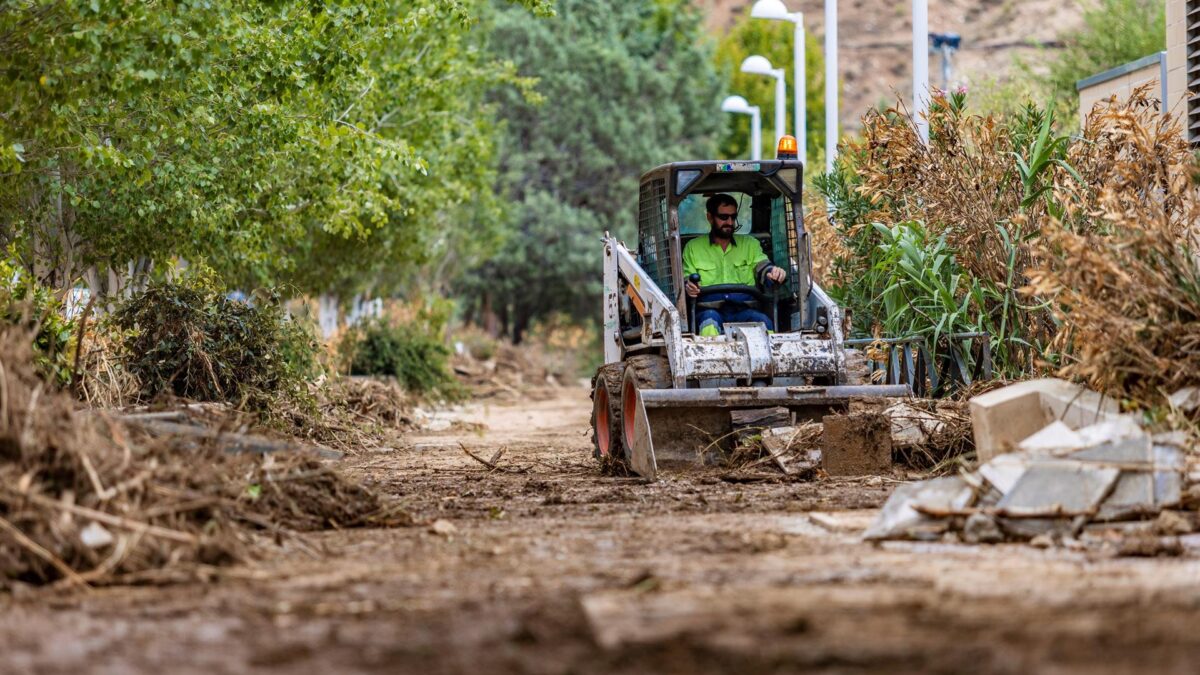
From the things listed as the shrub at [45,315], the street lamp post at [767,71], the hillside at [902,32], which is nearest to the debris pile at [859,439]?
the shrub at [45,315]

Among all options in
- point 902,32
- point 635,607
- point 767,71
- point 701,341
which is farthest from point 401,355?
point 902,32

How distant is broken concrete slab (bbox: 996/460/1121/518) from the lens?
8945 millimetres

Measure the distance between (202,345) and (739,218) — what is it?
207 inches

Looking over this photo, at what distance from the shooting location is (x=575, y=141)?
5000 cm

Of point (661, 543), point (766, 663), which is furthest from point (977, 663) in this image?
point (661, 543)

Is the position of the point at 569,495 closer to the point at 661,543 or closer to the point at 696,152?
the point at 661,543

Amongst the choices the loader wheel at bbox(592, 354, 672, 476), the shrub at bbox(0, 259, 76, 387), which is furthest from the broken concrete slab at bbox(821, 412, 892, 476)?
the shrub at bbox(0, 259, 76, 387)

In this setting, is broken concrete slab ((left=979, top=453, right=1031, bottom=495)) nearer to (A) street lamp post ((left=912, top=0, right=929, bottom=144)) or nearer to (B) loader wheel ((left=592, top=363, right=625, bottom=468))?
(B) loader wheel ((left=592, top=363, right=625, bottom=468))

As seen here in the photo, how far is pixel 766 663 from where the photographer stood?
17.7ft

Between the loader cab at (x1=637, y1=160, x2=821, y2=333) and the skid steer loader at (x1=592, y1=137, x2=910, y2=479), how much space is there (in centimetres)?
1

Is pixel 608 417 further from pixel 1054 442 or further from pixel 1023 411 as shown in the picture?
pixel 1054 442

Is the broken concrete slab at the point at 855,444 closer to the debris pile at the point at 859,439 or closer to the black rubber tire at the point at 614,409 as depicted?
the debris pile at the point at 859,439

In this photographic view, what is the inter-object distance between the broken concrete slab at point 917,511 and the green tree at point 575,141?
123ft

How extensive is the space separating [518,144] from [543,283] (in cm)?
432
